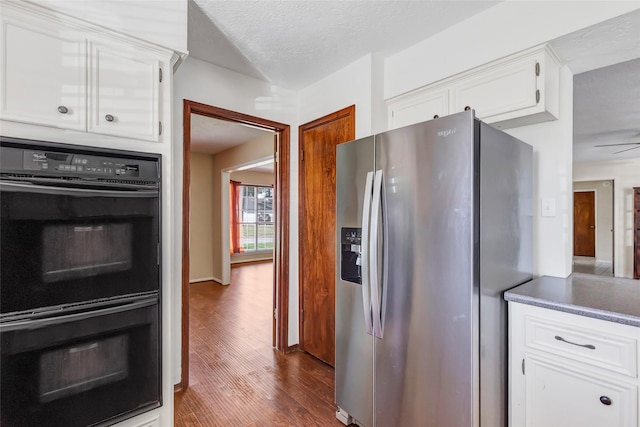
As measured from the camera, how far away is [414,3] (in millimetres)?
1843

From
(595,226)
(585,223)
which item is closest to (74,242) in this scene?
(595,226)

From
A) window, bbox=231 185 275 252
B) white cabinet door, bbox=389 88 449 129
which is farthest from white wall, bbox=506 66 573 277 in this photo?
window, bbox=231 185 275 252

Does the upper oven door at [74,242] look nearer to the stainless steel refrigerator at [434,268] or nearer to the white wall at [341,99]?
the stainless steel refrigerator at [434,268]

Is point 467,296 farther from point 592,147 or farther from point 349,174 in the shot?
point 592,147

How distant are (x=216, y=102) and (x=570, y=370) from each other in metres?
2.85

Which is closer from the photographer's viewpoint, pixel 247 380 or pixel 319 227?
pixel 247 380

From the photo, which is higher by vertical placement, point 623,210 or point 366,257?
point 623,210

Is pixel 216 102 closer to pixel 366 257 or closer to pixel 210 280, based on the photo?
pixel 366 257

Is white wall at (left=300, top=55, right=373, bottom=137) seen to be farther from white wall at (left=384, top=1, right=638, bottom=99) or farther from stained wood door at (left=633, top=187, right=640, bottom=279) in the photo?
stained wood door at (left=633, top=187, right=640, bottom=279)

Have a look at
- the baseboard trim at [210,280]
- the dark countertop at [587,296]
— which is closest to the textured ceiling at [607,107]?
the dark countertop at [587,296]

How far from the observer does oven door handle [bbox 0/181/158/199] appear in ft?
3.92

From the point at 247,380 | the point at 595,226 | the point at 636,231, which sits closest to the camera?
the point at 247,380

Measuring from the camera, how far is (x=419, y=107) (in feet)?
7.33

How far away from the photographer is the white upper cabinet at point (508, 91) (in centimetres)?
169
